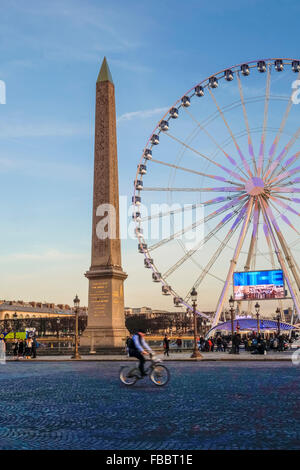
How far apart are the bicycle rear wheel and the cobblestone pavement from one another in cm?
20

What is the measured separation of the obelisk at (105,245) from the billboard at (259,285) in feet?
40.9

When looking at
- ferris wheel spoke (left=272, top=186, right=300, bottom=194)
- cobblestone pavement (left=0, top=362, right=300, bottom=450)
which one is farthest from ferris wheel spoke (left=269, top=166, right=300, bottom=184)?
cobblestone pavement (left=0, top=362, right=300, bottom=450)

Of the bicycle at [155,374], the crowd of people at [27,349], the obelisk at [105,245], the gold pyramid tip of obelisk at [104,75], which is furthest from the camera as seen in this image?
the gold pyramid tip of obelisk at [104,75]

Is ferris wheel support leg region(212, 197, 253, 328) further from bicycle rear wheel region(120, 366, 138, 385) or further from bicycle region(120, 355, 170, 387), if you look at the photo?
bicycle region(120, 355, 170, 387)

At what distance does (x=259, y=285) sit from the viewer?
4366 cm

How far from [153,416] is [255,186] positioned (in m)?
30.5

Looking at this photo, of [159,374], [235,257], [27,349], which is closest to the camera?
[159,374]

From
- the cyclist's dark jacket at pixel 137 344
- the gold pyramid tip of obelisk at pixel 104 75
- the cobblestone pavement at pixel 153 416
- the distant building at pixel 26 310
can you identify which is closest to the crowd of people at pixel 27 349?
the gold pyramid tip of obelisk at pixel 104 75

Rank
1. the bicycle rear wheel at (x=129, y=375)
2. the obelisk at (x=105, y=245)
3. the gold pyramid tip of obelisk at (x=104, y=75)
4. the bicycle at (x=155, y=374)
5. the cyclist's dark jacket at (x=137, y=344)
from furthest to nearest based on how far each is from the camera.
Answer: the gold pyramid tip of obelisk at (x=104, y=75), the obelisk at (x=105, y=245), the bicycle rear wheel at (x=129, y=375), the bicycle at (x=155, y=374), the cyclist's dark jacket at (x=137, y=344)

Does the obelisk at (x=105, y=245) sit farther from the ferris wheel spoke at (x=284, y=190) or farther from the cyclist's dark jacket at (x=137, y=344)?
the cyclist's dark jacket at (x=137, y=344)

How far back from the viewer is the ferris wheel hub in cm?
3772

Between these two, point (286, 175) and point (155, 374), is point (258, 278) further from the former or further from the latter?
point (155, 374)

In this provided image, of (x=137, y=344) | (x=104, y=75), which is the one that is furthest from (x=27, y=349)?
(x=137, y=344)

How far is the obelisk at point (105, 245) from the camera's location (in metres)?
33.8
